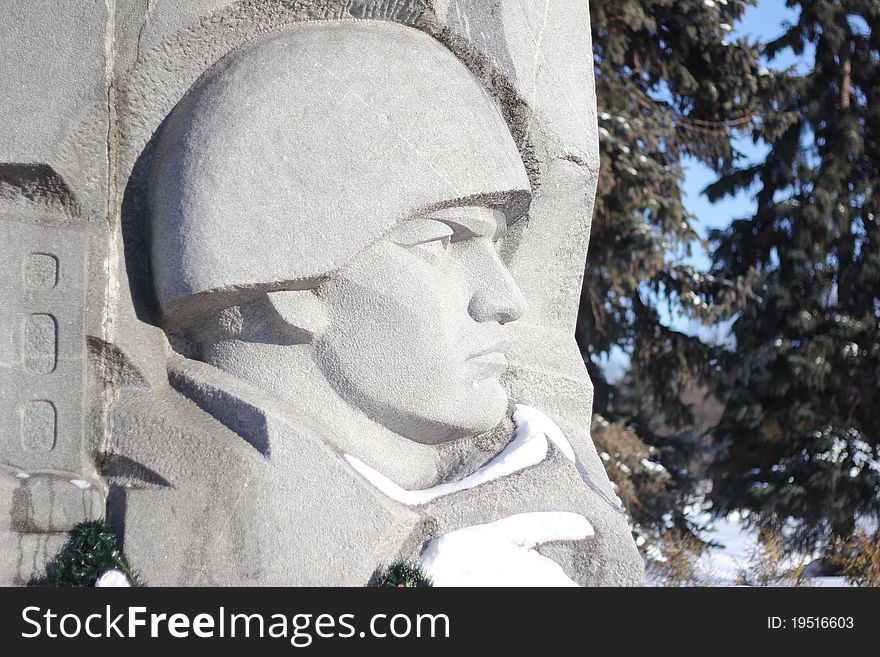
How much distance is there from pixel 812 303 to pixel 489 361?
740 centimetres

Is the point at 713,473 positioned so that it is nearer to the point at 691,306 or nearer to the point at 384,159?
the point at 691,306

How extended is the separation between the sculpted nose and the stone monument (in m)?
0.01

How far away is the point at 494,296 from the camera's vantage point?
3.23 m

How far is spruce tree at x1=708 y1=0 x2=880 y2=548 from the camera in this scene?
30.0 feet

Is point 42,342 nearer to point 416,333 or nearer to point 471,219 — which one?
point 416,333

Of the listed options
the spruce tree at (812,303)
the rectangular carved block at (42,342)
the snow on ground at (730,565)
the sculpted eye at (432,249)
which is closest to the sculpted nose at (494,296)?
the sculpted eye at (432,249)

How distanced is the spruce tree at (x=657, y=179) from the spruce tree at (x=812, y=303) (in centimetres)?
55

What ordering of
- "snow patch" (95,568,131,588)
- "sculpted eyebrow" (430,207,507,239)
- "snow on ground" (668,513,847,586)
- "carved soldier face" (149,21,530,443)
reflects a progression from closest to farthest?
1. "snow patch" (95,568,131,588)
2. "carved soldier face" (149,21,530,443)
3. "sculpted eyebrow" (430,207,507,239)
4. "snow on ground" (668,513,847,586)

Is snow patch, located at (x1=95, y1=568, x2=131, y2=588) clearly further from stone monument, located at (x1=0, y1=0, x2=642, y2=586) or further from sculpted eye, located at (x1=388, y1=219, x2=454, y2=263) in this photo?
sculpted eye, located at (x1=388, y1=219, x2=454, y2=263)

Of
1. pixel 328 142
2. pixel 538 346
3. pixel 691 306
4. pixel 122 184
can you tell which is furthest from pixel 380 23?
pixel 691 306

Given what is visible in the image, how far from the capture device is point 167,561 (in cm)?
267

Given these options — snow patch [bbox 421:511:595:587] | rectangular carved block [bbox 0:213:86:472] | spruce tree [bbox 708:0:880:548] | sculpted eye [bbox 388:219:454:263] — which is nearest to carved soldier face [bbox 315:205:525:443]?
sculpted eye [bbox 388:219:454:263]

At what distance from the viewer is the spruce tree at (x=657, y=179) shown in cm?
741

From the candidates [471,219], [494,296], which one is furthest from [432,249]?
[494,296]
